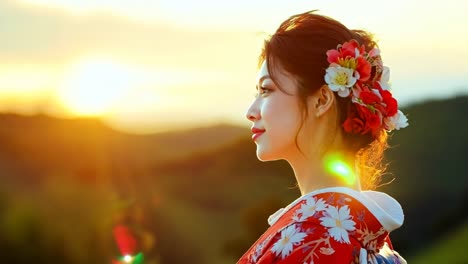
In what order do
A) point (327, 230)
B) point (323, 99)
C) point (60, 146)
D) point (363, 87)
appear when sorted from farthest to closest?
point (60, 146) < point (363, 87) < point (323, 99) < point (327, 230)

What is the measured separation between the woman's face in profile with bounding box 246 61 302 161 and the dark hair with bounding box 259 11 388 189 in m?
0.02

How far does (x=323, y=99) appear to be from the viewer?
2.45 metres

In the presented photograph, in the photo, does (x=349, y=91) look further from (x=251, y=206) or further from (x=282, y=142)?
(x=251, y=206)

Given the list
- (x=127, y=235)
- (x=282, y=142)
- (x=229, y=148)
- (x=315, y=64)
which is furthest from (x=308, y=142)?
(x=229, y=148)

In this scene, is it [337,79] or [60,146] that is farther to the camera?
[60,146]

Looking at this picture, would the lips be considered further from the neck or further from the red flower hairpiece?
the red flower hairpiece

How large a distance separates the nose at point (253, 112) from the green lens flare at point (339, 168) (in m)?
0.24

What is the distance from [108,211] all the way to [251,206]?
151cm

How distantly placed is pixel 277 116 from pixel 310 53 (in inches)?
8.0

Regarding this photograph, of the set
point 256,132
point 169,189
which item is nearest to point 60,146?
point 169,189

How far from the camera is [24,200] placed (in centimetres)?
673

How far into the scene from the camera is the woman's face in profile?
2439 millimetres

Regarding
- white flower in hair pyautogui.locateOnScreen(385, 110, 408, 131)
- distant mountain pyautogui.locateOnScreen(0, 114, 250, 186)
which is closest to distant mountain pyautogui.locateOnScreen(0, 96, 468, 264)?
distant mountain pyautogui.locateOnScreen(0, 114, 250, 186)

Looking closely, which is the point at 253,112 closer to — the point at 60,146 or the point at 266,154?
the point at 266,154
